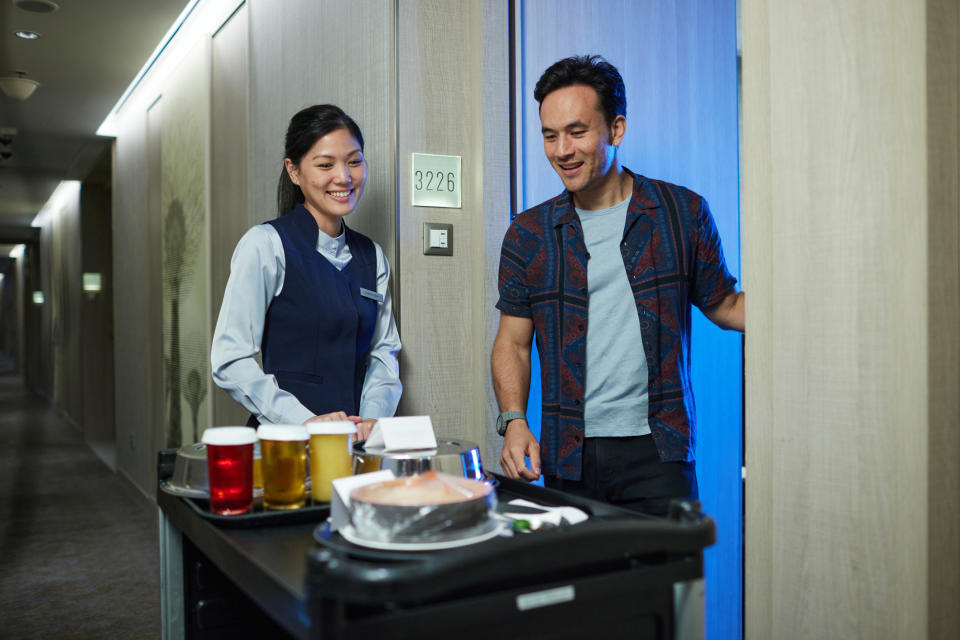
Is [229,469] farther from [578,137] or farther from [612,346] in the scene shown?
[578,137]

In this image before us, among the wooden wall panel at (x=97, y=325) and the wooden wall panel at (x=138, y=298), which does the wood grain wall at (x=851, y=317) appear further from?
the wooden wall panel at (x=97, y=325)

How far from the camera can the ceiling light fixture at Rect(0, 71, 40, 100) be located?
17.7 feet

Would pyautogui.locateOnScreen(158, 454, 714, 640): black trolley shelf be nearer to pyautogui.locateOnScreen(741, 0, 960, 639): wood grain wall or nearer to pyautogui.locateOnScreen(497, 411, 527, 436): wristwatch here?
pyautogui.locateOnScreen(741, 0, 960, 639): wood grain wall

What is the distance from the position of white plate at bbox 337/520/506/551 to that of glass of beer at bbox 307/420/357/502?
0.80ft

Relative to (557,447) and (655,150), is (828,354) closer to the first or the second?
(557,447)

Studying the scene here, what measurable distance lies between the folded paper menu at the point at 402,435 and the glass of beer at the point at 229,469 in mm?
191

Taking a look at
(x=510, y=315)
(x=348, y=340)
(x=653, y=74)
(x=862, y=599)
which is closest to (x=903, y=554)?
(x=862, y=599)

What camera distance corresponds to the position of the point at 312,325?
2.13m

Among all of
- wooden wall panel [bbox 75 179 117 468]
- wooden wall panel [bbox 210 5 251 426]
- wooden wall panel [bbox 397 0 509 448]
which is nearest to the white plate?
wooden wall panel [bbox 397 0 509 448]

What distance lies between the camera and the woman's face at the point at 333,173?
2.15 metres

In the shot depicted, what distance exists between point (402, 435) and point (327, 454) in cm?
12

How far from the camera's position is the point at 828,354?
1.38m

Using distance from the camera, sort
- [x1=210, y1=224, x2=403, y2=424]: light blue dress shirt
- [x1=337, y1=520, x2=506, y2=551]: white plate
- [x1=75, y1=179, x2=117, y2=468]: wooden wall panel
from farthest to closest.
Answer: [x1=75, y1=179, x2=117, y2=468]: wooden wall panel → [x1=210, y1=224, x2=403, y2=424]: light blue dress shirt → [x1=337, y1=520, x2=506, y2=551]: white plate

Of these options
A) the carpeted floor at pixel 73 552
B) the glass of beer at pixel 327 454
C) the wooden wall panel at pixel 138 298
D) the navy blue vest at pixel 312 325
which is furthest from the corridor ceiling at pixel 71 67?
the glass of beer at pixel 327 454
